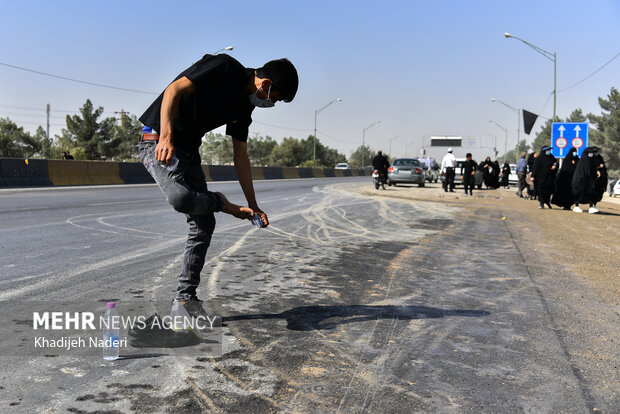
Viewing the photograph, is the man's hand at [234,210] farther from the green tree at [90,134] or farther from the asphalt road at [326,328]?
the green tree at [90,134]

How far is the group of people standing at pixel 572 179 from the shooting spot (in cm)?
1532

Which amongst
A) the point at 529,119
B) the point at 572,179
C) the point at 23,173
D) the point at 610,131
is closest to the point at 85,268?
the point at 572,179

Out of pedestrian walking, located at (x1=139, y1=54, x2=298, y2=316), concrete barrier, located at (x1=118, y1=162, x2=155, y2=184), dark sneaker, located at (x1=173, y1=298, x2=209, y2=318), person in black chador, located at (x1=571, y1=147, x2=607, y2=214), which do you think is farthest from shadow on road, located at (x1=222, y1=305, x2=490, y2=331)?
concrete barrier, located at (x1=118, y1=162, x2=155, y2=184)

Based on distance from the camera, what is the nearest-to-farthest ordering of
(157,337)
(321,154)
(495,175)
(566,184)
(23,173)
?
(157,337)
(566,184)
(23,173)
(495,175)
(321,154)

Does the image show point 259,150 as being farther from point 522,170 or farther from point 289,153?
point 522,170

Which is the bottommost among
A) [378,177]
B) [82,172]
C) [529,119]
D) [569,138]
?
[378,177]

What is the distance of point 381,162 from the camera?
85.7 ft

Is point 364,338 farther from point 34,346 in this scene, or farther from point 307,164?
point 307,164

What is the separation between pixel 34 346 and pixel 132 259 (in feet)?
9.65

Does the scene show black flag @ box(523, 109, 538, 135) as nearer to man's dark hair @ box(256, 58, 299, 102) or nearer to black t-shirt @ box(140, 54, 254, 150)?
man's dark hair @ box(256, 58, 299, 102)

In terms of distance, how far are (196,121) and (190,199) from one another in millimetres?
457

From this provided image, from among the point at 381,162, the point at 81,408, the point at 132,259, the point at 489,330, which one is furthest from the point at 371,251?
the point at 381,162

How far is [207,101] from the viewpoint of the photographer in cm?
326

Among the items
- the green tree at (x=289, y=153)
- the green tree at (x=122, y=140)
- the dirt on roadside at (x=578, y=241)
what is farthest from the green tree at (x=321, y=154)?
the dirt on roadside at (x=578, y=241)
